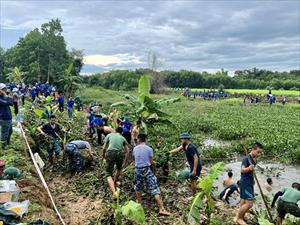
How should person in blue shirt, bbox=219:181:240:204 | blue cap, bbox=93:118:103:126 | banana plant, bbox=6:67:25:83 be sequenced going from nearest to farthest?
person in blue shirt, bbox=219:181:240:204, blue cap, bbox=93:118:103:126, banana plant, bbox=6:67:25:83

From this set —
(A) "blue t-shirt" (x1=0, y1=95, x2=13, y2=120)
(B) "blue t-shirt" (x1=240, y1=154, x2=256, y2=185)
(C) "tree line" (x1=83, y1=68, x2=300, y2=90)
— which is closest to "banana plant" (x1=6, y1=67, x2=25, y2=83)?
(A) "blue t-shirt" (x1=0, y1=95, x2=13, y2=120)

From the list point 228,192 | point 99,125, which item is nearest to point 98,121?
point 99,125

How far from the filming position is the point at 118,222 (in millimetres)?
6848

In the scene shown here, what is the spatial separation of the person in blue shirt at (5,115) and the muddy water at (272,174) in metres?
6.13

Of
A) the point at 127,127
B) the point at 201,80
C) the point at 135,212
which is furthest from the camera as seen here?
the point at 201,80

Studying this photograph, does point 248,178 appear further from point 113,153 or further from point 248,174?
point 113,153

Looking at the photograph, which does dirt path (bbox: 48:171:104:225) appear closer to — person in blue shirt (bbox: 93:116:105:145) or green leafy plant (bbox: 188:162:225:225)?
green leafy plant (bbox: 188:162:225:225)

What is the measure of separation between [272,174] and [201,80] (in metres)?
89.0

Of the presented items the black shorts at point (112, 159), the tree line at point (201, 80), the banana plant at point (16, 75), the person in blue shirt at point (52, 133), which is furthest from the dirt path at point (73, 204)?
the tree line at point (201, 80)

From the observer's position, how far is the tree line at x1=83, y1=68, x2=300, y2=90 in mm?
82625

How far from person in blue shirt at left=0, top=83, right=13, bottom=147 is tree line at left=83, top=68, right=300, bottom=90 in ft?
216

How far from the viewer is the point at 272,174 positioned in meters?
12.9

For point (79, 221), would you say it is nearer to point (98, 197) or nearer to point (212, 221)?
point (98, 197)

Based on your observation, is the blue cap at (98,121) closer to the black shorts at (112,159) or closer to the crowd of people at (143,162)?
the crowd of people at (143,162)
